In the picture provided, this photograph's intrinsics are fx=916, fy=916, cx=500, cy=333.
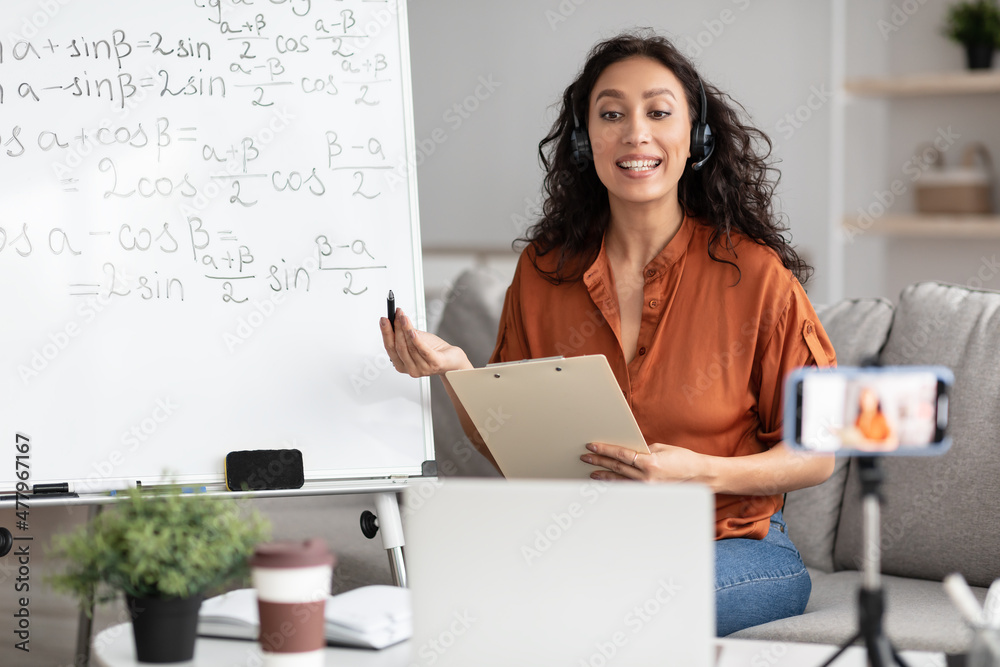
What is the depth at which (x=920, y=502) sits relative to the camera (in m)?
1.64

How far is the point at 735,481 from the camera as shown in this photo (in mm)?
1386

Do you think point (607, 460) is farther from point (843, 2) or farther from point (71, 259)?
point (843, 2)

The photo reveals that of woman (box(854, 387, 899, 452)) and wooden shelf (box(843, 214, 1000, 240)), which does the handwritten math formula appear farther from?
wooden shelf (box(843, 214, 1000, 240))

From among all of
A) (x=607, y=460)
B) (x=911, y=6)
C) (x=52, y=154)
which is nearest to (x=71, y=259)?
(x=52, y=154)

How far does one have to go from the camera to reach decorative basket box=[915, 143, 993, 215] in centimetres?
297

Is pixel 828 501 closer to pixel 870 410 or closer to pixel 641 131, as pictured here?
pixel 641 131

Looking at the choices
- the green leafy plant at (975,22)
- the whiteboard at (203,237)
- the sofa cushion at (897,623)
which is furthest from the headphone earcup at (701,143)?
the green leafy plant at (975,22)

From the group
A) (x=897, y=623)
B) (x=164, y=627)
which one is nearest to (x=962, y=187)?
(x=897, y=623)

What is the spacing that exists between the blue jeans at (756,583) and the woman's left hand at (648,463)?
0.15 meters

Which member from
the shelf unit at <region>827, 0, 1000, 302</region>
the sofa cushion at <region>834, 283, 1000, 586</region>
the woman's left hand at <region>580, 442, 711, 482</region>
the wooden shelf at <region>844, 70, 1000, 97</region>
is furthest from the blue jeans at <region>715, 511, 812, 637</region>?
the wooden shelf at <region>844, 70, 1000, 97</region>

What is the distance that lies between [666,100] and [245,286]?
78 centimetres

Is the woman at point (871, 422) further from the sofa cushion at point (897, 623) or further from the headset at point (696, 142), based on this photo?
the headset at point (696, 142)

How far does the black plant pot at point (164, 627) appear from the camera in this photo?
0.90 meters

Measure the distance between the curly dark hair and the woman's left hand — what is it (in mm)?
371
